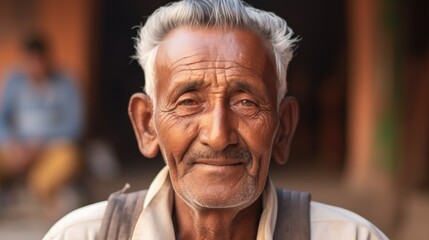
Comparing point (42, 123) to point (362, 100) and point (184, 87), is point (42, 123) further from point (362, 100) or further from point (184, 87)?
point (184, 87)

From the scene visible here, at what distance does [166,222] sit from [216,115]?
37 centimetres

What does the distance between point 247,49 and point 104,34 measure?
825 cm

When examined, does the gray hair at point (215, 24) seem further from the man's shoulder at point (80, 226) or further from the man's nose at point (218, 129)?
the man's shoulder at point (80, 226)

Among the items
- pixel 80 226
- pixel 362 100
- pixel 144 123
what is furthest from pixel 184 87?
pixel 362 100

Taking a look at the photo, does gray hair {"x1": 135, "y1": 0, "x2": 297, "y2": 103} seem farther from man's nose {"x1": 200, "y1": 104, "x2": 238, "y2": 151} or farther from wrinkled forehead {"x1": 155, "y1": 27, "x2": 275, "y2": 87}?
man's nose {"x1": 200, "y1": 104, "x2": 238, "y2": 151}

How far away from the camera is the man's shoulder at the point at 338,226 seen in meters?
2.60

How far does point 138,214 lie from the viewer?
103 inches

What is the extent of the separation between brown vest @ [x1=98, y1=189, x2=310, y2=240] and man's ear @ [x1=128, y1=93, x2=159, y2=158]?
5.3 inches

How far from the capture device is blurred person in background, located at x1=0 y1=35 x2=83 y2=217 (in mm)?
7363

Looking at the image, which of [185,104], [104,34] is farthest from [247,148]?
[104,34]

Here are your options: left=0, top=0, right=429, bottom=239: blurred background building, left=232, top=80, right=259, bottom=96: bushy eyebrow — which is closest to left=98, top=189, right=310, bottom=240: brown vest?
left=232, top=80, right=259, bottom=96: bushy eyebrow

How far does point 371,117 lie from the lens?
8.18m

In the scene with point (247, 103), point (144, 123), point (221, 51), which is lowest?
point (144, 123)

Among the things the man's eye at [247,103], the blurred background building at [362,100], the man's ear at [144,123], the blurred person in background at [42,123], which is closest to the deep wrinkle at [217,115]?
the man's eye at [247,103]
